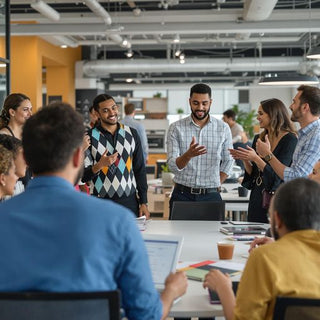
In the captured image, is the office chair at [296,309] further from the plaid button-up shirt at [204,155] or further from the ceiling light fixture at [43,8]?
the ceiling light fixture at [43,8]

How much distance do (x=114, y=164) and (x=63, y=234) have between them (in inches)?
114

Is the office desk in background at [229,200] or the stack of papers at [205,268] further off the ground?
the stack of papers at [205,268]

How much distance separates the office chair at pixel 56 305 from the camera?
1.47 metres

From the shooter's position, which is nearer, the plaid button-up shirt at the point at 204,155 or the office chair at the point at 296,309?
the office chair at the point at 296,309

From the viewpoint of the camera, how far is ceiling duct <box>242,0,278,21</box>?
8.72 metres

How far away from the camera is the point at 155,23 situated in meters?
10.7

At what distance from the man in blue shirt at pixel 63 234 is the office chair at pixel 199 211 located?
2.58m

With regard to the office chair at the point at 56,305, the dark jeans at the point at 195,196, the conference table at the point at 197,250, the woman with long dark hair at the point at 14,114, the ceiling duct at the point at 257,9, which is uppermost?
the ceiling duct at the point at 257,9

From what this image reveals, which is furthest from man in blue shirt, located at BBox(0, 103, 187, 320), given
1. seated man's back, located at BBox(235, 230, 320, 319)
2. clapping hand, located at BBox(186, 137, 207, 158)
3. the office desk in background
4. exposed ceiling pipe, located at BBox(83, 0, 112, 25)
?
exposed ceiling pipe, located at BBox(83, 0, 112, 25)

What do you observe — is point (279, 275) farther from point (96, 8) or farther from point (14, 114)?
point (96, 8)

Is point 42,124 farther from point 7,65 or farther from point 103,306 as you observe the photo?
point 7,65

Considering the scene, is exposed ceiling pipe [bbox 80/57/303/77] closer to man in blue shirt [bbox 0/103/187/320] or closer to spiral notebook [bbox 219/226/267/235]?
spiral notebook [bbox 219/226/267/235]

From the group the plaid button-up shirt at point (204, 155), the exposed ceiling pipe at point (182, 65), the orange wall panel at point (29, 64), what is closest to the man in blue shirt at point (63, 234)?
the plaid button-up shirt at point (204, 155)

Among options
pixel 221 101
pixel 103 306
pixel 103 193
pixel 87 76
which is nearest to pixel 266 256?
pixel 103 306
